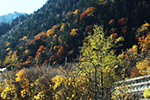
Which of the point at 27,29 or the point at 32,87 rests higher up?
the point at 27,29

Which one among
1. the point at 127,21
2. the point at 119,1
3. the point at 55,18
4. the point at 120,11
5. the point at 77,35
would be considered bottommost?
the point at 77,35

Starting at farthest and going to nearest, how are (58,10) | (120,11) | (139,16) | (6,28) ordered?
(6,28)
(58,10)
(120,11)
(139,16)

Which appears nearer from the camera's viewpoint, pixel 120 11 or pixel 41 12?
pixel 120 11

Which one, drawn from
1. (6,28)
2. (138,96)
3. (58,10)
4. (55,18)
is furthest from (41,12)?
(138,96)

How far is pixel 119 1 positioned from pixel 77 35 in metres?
22.1

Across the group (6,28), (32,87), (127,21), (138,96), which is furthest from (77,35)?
(6,28)

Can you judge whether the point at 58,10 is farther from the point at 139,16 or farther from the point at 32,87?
the point at 32,87

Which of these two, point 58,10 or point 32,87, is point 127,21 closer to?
point 32,87

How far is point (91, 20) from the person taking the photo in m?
62.0

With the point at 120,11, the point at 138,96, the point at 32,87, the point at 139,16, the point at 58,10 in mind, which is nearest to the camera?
the point at 138,96

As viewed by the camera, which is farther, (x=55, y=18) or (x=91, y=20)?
(x=55, y=18)

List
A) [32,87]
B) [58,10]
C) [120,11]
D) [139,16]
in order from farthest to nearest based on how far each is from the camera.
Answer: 1. [58,10]
2. [120,11]
3. [139,16]
4. [32,87]

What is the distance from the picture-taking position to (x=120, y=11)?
59344 millimetres

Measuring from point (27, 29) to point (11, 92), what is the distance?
9094 cm
